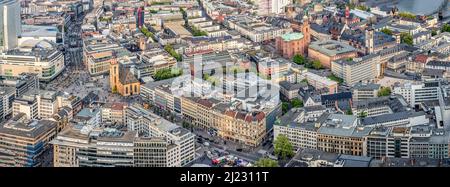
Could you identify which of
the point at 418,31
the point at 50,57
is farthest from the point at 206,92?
the point at 418,31

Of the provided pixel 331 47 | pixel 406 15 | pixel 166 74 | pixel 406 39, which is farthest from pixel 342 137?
pixel 406 15

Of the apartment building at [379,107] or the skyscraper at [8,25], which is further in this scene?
the skyscraper at [8,25]

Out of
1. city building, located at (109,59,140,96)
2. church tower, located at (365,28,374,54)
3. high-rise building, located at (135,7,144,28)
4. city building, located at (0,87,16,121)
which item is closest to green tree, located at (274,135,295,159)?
city building, located at (109,59,140,96)

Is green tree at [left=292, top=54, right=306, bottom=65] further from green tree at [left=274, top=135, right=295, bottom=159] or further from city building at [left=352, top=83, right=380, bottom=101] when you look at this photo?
green tree at [left=274, top=135, right=295, bottom=159]

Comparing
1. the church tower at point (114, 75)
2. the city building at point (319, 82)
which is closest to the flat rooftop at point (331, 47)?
the city building at point (319, 82)

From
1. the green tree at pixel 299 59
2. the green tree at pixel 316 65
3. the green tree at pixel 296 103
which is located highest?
the green tree at pixel 299 59

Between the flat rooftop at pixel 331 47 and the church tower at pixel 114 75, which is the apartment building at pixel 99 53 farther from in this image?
the flat rooftop at pixel 331 47

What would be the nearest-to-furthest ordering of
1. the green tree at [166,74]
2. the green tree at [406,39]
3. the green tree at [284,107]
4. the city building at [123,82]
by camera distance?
the green tree at [284,107]
the city building at [123,82]
the green tree at [166,74]
the green tree at [406,39]

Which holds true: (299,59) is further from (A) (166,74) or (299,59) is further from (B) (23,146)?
(B) (23,146)
